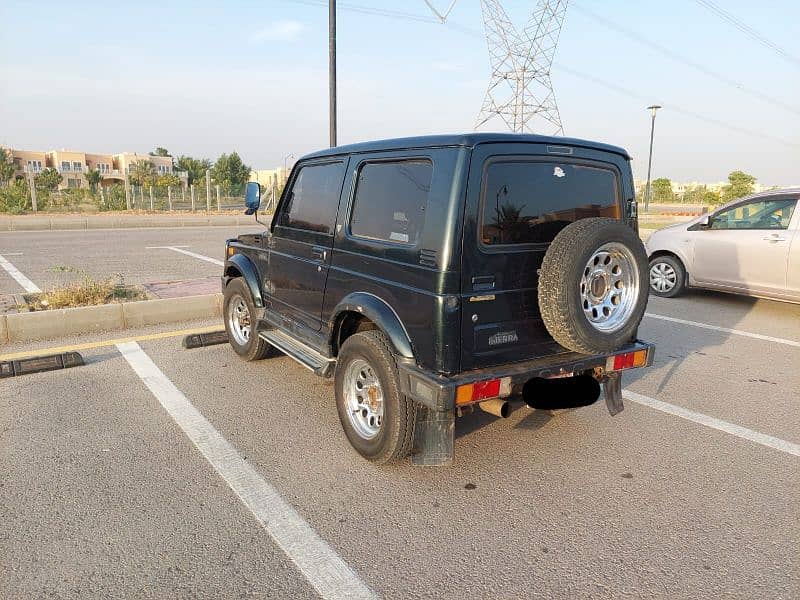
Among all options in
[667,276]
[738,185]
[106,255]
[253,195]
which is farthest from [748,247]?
[738,185]

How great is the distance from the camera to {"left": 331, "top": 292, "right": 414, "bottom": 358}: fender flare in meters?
3.15

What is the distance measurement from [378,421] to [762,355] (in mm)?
4514

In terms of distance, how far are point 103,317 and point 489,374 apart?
5.06 m

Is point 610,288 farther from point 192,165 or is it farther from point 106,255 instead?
point 192,165

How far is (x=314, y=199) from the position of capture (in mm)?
4305

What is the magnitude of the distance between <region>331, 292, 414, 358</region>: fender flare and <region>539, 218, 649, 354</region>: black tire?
A: 787mm

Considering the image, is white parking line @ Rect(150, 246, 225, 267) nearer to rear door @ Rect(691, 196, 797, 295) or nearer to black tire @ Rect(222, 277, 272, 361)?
black tire @ Rect(222, 277, 272, 361)

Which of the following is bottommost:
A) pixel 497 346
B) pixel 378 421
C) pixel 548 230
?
pixel 378 421

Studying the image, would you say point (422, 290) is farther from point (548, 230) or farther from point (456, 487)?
point (456, 487)

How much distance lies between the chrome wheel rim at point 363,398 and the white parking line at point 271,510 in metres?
0.67

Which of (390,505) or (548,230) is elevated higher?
(548,230)

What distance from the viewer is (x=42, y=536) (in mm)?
2727

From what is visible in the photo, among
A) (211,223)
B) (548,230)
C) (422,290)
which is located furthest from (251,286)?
(211,223)

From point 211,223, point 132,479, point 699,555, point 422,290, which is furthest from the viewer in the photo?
point 211,223
